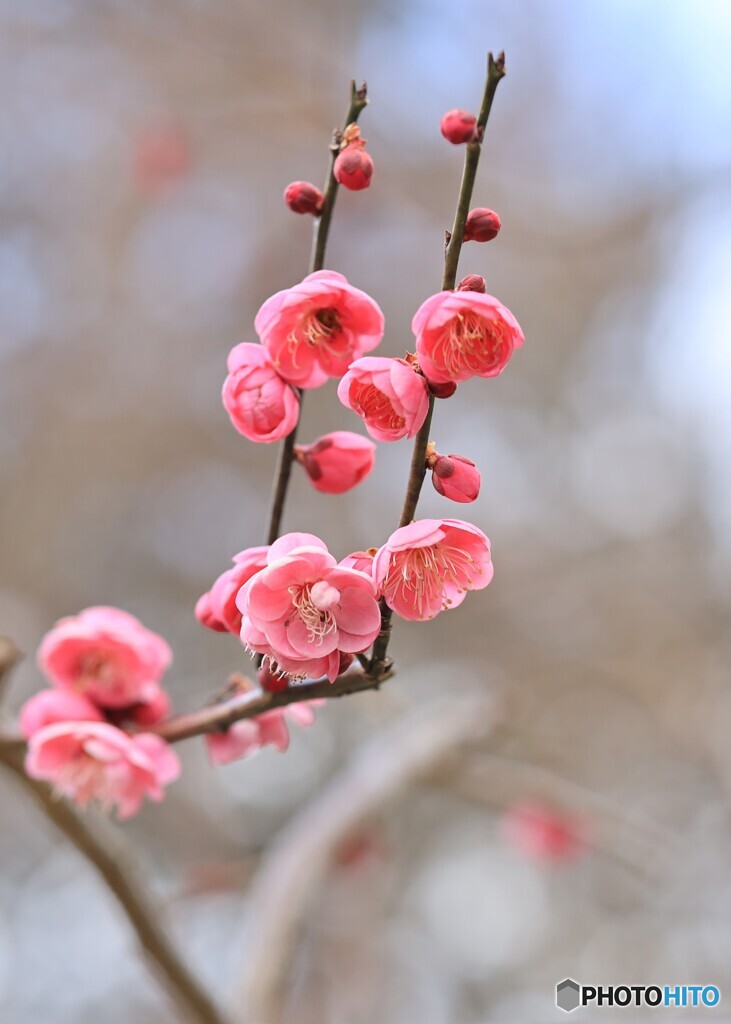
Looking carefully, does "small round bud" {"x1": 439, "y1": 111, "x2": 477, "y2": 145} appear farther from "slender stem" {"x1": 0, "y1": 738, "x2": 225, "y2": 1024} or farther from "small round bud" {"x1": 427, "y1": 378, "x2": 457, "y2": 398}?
"slender stem" {"x1": 0, "y1": 738, "x2": 225, "y2": 1024}

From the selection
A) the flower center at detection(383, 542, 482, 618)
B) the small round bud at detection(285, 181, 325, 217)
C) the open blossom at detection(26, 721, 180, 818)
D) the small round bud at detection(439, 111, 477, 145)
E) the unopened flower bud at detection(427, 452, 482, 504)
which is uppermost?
the small round bud at detection(439, 111, 477, 145)

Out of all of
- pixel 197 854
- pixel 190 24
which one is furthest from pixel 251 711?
pixel 190 24

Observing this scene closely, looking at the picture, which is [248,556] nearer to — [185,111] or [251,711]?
[251,711]

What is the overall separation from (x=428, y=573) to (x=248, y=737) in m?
0.28

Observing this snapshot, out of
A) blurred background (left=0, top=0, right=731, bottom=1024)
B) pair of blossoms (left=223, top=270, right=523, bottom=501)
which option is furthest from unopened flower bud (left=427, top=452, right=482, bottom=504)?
blurred background (left=0, top=0, right=731, bottom=1024)

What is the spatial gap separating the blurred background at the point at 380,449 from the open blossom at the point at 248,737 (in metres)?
2.74

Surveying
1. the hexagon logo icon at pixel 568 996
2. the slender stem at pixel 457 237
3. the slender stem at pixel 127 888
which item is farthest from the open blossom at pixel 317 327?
the hexagon logo icon at pixel 568 996

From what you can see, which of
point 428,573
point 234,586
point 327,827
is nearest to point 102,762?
point 234,586

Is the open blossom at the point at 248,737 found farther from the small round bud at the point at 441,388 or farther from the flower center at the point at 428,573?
the small round bud at the point at 441,388

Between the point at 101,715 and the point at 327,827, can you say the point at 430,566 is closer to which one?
the point at 101,715

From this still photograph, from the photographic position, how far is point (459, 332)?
1.82 ft

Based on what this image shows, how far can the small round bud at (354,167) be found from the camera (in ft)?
2.04

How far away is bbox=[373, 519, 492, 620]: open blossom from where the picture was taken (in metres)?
0.55

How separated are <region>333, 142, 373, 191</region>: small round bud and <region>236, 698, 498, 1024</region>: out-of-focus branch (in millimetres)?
1331
